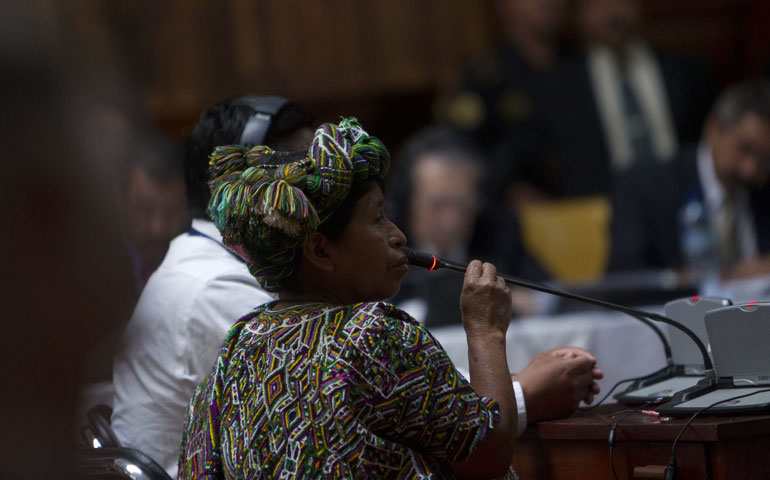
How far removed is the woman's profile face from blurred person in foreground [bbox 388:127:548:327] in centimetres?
252

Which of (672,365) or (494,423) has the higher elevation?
(494,423)

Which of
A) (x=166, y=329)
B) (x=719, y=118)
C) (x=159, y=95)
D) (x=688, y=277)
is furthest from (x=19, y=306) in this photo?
(x=159, y=95)

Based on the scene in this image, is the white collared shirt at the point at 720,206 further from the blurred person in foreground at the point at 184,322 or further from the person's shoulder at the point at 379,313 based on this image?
the person's shoulder at the point at 379,313

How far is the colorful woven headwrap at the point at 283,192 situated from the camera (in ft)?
4.40

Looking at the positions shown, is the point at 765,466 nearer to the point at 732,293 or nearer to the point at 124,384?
the point at 124,384

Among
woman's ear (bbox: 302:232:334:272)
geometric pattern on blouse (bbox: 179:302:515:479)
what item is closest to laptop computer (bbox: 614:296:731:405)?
geometric pattern on blouse (bbox: 179:302:515:479)

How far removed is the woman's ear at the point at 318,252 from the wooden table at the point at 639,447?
445mm

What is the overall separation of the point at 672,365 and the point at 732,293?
152cm

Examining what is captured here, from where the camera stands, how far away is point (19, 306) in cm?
34

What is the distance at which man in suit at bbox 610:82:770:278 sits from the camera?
3791mm

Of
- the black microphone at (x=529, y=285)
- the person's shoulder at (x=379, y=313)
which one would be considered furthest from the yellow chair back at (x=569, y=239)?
the person's shoulder at (x=379, y=313)

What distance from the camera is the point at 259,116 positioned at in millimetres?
1890

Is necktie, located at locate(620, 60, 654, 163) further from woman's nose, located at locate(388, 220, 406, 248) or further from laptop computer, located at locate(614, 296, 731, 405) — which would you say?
woman's nose, located at locate(388, 220, 406, 248)

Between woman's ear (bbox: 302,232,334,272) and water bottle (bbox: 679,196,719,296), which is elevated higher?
woman's ear (bbox: 302,232,334,272)
